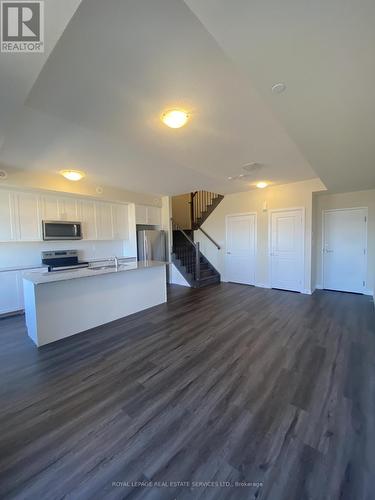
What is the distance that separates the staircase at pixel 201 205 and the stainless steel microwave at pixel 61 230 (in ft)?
12.2

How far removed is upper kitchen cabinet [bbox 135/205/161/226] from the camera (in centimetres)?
598

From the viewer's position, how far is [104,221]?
18.0 feet

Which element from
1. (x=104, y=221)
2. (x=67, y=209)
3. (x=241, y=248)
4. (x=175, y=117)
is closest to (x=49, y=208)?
(x=67, y=209)

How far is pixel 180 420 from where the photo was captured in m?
1.68

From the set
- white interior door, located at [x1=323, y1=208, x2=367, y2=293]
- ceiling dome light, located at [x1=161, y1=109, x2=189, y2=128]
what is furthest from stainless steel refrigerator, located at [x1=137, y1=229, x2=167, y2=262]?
white interior door, located at [x1=323, y1=208, x2=367, y2=293]

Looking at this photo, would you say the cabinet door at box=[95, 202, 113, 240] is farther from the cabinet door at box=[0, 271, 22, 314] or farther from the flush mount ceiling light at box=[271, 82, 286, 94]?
the flush mount ceiling light at box=[271, 82, 286, 94]

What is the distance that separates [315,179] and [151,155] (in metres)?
3.78

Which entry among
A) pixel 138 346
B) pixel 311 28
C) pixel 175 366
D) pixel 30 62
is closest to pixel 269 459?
pixel 175 366

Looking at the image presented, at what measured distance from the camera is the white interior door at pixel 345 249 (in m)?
5.00

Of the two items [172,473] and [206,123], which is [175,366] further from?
[206,123]

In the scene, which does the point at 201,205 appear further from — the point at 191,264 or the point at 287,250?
the point at 287,250

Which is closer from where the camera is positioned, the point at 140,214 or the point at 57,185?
the point at 57,185

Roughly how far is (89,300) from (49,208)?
2.53m

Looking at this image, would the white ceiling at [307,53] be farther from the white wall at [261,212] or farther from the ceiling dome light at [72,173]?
the ceiling dome light at [72,173]
